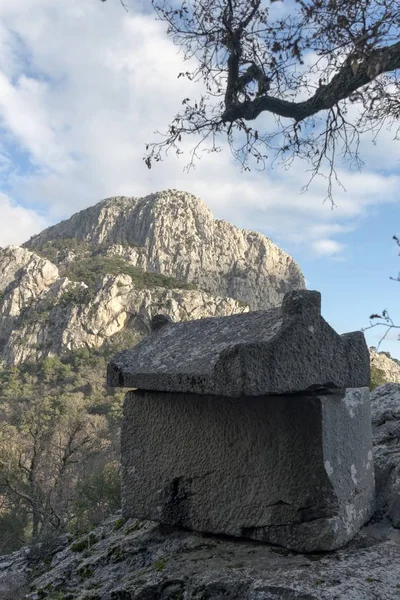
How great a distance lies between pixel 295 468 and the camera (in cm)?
282

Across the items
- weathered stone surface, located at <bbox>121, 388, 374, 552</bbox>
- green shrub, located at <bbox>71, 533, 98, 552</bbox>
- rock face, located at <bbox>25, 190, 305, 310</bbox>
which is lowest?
green shrub, located at <bbox>71, 533, 98, 552</bbox>

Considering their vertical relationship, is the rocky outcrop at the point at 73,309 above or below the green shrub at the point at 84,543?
above

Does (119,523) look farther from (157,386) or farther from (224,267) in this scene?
(224,267)

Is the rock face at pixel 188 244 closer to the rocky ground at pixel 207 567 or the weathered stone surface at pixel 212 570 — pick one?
the rocky ground at pixel 207 567

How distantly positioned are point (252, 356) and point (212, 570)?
119 centimetres

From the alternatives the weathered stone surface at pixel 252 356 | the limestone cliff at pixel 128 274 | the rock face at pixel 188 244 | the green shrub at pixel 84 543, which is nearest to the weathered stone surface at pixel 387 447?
the weathered stone surface at pixel 252 356

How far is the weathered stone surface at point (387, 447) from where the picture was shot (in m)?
3.29

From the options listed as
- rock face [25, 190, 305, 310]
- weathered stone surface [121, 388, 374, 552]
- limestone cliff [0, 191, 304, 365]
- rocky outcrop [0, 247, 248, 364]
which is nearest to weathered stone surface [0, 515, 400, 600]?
weathered stone surface [121, 388, 374, 552]

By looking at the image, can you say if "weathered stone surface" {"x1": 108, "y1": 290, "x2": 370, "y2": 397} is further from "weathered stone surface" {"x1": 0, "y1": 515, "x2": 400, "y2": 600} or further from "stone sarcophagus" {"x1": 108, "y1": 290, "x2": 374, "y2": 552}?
"weathered stone surface" {"x1": 0, "y1": 515, "x2": 400, "y2": 600}

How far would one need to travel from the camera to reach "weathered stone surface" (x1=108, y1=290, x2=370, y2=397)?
8.14ft

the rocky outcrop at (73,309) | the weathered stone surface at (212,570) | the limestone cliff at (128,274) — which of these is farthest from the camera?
the limestone cliff at (128,274)

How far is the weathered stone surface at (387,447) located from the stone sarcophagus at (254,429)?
14 centimetres

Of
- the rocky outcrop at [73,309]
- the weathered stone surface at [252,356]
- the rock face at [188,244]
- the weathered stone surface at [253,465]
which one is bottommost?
the weathered stone surface at [253,465]

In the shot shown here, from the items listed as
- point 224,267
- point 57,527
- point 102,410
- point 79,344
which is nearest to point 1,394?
point 102,410
